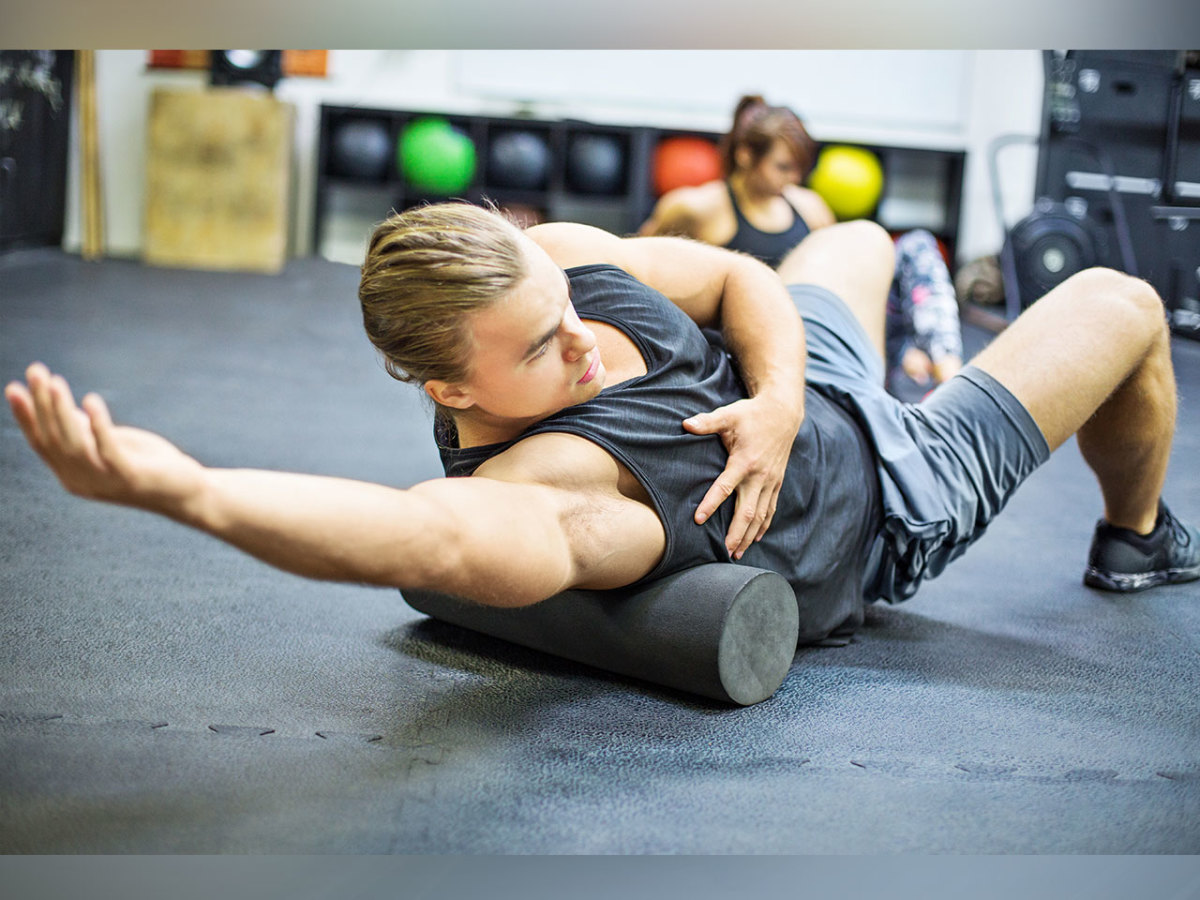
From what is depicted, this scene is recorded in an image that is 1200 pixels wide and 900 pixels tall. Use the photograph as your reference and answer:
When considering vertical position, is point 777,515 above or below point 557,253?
below

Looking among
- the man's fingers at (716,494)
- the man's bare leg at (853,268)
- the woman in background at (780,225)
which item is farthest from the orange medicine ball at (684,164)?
the man's fingers at (716,494)

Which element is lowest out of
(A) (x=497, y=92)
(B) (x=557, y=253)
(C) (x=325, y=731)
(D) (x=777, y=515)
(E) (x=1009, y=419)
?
(C) (x=325, y=731)

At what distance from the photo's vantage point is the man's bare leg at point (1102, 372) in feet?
5.25

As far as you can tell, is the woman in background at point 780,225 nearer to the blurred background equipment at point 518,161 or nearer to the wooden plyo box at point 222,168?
the blurred background equipment at point 518,161

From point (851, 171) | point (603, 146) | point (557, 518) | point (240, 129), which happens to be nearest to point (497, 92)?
point (603, 146)

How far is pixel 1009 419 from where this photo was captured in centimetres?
160

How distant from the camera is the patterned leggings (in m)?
3.08

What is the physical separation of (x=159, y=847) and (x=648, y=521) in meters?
0.59

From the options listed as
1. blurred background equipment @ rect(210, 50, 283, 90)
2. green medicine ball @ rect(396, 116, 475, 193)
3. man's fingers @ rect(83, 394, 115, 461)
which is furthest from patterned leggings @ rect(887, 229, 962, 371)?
blurred background equipment @ rect(210, 50, 283, 90)

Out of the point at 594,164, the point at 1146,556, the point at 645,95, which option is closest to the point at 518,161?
the point at 594,164

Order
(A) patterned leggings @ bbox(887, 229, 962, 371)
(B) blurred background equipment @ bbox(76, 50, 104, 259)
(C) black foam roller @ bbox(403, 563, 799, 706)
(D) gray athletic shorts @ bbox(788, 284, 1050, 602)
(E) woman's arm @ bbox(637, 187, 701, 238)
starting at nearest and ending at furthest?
(C) black foam roller @ bbox(403, 563, 799, 706)
(D) gray athletic shorts @ bbox(788, 284, 1050, 602)
(A) patterned leggings @ bbox(887, 229, 962, 371)
(E) woman's arm @ bbox(637, 187, 701, 238)
(B) blurred background equipment @ bbox(76, 50, 104, 259)

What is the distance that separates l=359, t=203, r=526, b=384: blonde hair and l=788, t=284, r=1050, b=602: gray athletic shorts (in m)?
0.67

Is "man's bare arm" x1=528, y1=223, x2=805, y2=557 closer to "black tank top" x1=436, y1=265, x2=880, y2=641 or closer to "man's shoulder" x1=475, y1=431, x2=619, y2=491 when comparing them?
"black tank top" x1=436, y1=265, x2=880, y2=641
